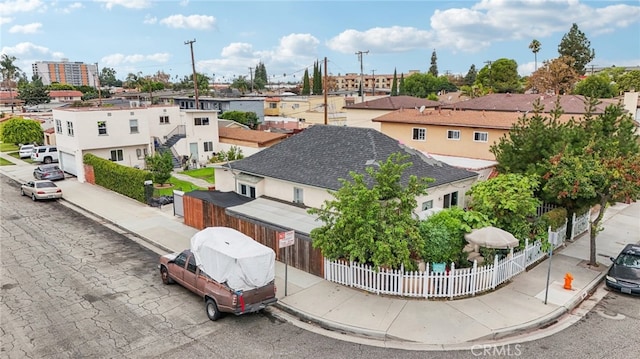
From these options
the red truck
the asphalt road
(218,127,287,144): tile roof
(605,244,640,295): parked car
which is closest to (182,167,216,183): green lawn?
(218,127,287,144): tile roof

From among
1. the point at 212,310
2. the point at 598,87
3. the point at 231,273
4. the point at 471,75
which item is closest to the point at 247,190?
the point at 212,310

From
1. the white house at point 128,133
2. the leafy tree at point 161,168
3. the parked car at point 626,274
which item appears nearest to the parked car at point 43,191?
the white house at point 128,133

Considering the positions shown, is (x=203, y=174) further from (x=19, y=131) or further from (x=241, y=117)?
(x=19, y=131)

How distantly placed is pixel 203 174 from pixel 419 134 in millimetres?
17634

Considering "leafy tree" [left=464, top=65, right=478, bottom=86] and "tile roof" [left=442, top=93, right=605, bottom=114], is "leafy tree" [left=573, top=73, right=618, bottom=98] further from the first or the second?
"leafy tree" [left=464, top=65, right=478, bottom=86]

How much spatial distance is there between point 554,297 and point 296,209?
1044 centimetres

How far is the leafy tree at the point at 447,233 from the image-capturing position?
49.1ft

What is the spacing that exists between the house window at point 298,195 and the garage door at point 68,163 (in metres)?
23.1

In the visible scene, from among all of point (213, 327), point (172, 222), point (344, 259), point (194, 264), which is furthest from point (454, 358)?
point (172, 222)

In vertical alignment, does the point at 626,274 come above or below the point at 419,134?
below

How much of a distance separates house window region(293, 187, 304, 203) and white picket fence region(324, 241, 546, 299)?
5539mm

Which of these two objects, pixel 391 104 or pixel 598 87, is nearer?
pixel 391 104

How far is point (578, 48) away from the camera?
90.4 m

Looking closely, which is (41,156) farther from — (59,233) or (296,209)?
(296,209)
